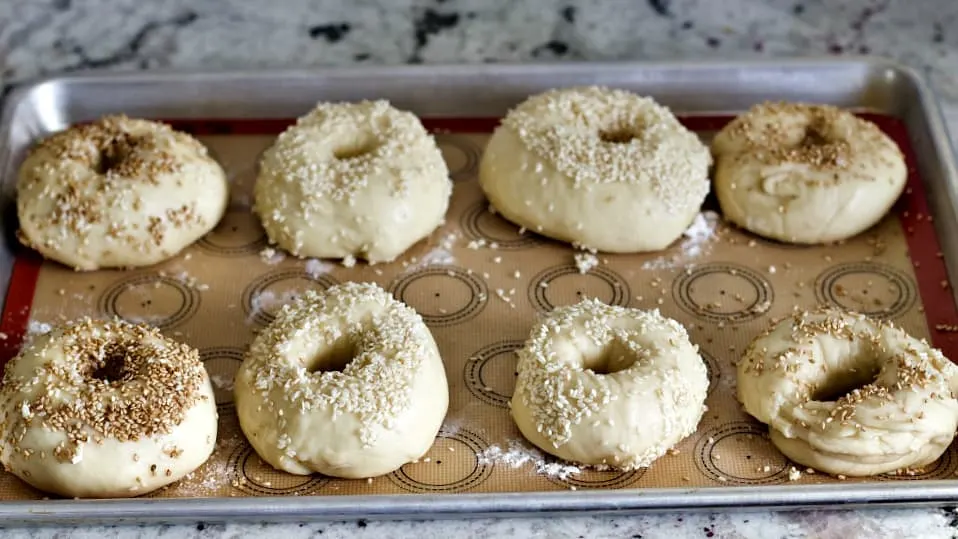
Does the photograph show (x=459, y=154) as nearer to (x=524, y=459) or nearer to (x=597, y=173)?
(x=597, y=173)

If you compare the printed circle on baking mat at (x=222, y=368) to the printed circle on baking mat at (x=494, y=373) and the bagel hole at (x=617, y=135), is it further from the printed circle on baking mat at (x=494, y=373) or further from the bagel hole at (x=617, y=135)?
the bagel hole at (x=617, y=135)

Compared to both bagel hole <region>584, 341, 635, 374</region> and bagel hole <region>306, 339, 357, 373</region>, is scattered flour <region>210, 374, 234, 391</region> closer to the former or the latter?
bagel hole <region>306, 339, 357, 373</region>

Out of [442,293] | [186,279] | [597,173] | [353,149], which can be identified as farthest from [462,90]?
[186,279]

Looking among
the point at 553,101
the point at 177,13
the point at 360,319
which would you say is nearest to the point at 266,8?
the point at 177,13

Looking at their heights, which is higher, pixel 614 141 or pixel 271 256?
pixel 614 141

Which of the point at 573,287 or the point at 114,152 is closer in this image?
the point at 573,287

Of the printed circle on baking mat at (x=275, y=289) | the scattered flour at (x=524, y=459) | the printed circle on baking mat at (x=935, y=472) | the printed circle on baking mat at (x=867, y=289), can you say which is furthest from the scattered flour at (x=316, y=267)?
the printed circle on baking mat at (x=935, y=472)
